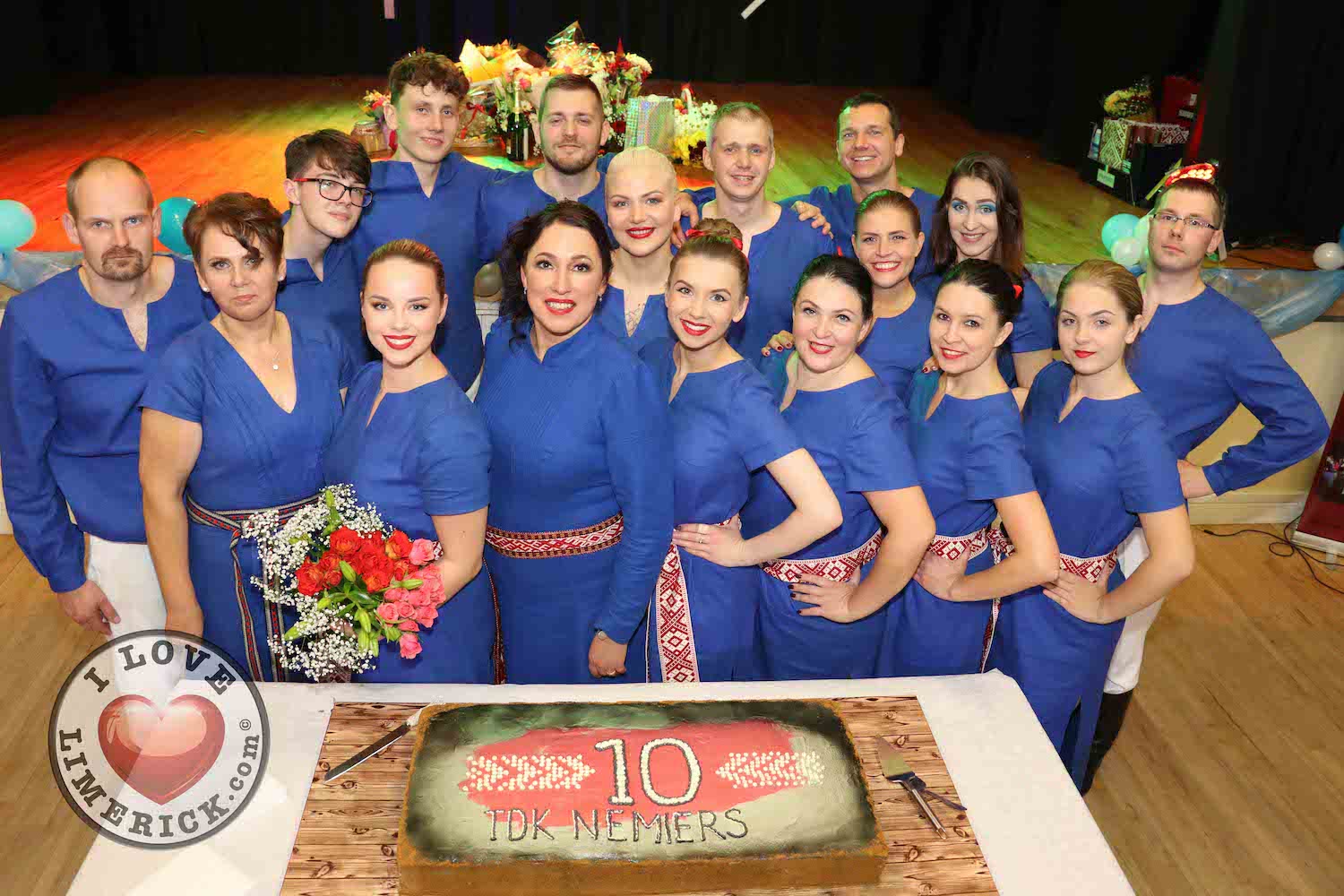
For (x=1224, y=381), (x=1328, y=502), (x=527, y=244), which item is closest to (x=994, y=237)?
(x=1224, y=381)

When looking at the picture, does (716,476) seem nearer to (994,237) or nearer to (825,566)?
(825,566)

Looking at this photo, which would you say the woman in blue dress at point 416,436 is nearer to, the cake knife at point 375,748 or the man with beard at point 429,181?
the cake knife at point 375,748

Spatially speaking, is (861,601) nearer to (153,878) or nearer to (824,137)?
(153,878)

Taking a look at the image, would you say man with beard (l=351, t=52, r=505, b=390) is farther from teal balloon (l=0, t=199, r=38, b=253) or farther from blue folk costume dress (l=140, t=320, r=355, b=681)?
teal balloon (l=0, t=199, r=38, b=253)

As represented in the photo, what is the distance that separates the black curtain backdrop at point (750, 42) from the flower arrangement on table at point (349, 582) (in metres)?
5.85

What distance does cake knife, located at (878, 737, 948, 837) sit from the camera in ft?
5.40

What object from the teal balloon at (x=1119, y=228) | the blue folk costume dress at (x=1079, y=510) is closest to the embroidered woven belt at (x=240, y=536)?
the blue folk costume dress at (x=1079, y=510)

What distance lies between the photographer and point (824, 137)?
8914 millimetres

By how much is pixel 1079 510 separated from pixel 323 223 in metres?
1.95

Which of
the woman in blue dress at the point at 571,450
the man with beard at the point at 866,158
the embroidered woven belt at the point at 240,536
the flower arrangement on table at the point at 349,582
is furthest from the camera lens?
the man with beard at the point at 866,158

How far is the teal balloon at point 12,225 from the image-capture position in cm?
394

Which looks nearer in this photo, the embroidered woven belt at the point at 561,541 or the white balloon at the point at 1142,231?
the embroidered woven belt at the point at 561,541

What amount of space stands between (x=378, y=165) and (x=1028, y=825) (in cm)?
254

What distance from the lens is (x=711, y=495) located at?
7.50ft
